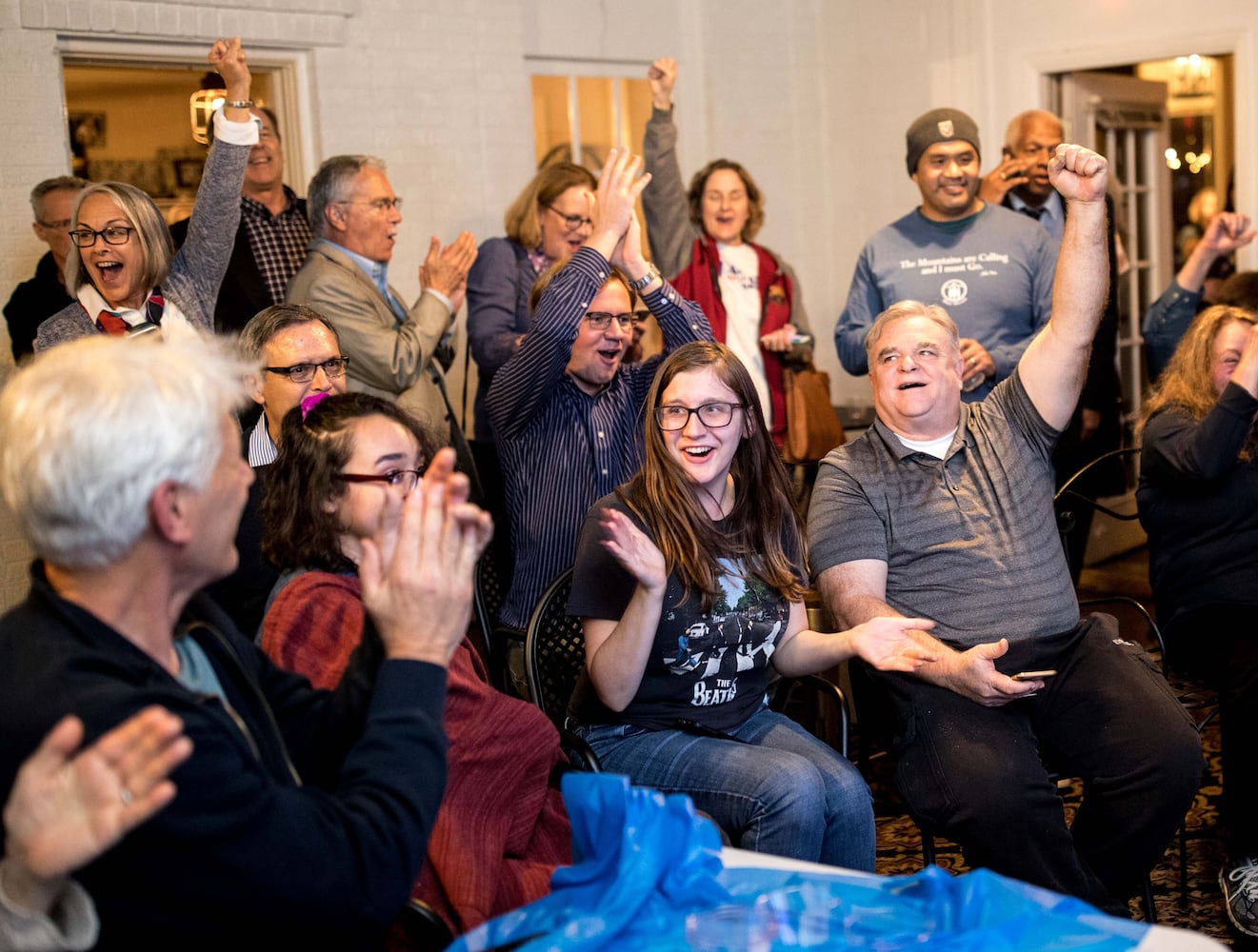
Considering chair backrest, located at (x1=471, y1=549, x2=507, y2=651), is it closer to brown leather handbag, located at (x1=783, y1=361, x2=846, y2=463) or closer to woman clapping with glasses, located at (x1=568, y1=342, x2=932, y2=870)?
woman clapping with glasses, located at (x1=568, y1=342, x2=932, y2=870)

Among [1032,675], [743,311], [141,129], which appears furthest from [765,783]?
[141,129]

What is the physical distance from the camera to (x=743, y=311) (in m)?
4.71

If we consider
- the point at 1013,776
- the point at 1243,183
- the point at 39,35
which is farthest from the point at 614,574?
the point at 1243,183

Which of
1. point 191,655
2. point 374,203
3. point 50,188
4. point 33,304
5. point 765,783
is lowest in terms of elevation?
point 765,783

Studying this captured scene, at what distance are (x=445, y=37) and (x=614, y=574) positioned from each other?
3569 mm

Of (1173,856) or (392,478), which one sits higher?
(392,478)

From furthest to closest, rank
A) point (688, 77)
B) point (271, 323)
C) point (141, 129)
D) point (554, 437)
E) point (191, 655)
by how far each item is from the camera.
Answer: point (141, 129)
point (688, 77)
point (554, 437)
point (271, 323)
point (191, 655)

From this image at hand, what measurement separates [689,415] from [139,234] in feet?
5.34

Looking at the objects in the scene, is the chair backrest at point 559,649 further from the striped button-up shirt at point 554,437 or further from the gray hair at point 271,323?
the gray hair at point 271,323

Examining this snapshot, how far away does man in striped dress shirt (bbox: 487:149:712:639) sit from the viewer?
3.08 metres

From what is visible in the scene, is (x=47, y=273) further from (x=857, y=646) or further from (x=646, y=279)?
(x=857, y=646)

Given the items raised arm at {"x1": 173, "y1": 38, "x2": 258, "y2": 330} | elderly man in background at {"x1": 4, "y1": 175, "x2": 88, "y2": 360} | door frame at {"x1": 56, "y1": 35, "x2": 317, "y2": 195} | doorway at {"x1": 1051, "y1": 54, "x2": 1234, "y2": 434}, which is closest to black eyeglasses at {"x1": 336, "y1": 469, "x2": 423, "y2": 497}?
raised arm at {"x1": 173, "y1": 38, "x2": 258, "y2": 330}

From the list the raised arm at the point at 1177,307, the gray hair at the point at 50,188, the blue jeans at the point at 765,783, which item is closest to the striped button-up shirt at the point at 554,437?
the blue jeans at the point at 765,783

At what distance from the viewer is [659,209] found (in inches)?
189
